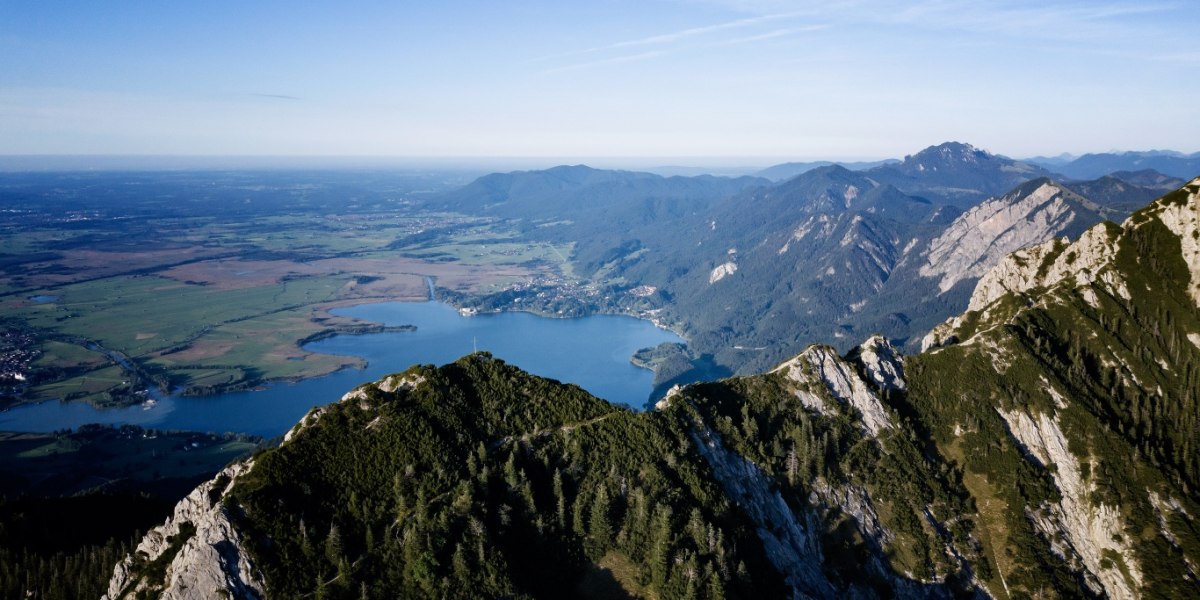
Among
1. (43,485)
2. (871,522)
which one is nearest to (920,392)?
(871,522)

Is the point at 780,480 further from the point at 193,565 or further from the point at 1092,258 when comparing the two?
the point at 1092,258

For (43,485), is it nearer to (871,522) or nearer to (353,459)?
(353,459)

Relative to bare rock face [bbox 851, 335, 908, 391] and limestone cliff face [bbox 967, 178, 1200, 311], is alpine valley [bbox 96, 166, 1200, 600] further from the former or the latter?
limestone cliff face [bbox 967, 178, 1200, 311]

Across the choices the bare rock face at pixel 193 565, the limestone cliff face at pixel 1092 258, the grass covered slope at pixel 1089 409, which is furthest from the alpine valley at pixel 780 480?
the limestone cliff face at pixel 1092 258

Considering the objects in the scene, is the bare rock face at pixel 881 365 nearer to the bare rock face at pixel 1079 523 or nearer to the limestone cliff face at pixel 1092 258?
the bare rock face at pixel 1079 523

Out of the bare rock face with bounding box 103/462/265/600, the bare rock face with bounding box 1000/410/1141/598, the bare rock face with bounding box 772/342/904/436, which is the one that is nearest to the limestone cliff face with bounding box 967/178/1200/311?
the bare rock face with bounding box 1000/410/1141/598

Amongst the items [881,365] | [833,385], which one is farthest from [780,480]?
[881,365]
